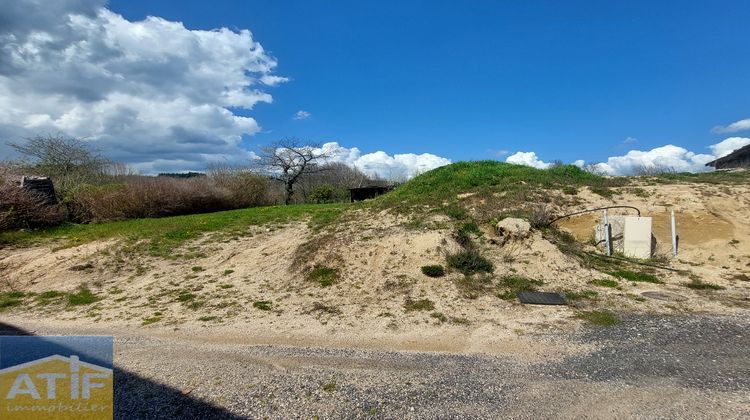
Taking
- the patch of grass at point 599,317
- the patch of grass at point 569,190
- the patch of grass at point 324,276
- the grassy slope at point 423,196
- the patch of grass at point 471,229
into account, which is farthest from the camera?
the patch of grass at point 569,190

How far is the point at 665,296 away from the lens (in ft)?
22.0

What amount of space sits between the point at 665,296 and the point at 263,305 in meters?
7.34

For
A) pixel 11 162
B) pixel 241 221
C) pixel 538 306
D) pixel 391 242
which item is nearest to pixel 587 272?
pixel 538 306

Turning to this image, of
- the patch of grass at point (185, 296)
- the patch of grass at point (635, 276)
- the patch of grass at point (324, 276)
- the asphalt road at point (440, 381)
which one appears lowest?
the asphalt road at point (440, 381)

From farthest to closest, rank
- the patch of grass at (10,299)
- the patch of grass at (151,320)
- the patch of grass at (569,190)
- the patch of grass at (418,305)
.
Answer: the patch of grass at (569,190) < the patch of grass at (10,299) < the patch of grass at (418,305) < the patch of grass at (151,320)

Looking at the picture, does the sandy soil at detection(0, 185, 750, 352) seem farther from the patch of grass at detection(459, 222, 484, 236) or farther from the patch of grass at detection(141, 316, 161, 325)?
the patch of grass at detection(459, 222, 484, 236)

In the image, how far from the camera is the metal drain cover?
6559 millimetres

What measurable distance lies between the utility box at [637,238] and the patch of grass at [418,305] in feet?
20.4

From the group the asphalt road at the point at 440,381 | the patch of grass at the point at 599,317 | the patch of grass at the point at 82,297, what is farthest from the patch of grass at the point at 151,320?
the patch of grass at the point at 599,317

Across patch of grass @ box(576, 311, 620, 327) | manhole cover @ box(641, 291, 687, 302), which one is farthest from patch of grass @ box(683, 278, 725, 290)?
patch of grass @ box(576, 311, 620, 327)

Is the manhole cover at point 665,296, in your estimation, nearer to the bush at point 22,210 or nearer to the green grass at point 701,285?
the green grass at point 701,285

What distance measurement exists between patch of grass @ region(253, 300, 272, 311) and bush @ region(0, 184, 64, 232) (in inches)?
480

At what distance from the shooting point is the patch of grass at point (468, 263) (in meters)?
7.96

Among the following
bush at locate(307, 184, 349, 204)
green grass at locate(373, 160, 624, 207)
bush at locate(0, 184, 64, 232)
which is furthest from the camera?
bush at locate(307, 184, 349, 204)
